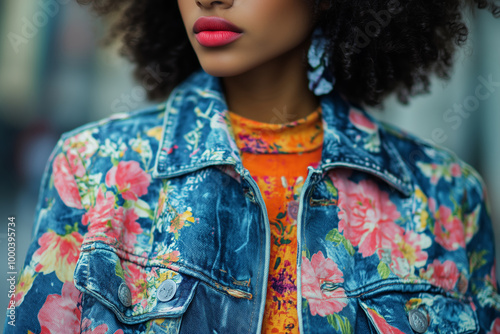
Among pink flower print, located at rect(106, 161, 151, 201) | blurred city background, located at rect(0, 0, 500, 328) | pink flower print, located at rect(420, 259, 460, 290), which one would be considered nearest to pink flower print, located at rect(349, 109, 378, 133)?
pink flower print, located at rect(420, 259, 460, 290)

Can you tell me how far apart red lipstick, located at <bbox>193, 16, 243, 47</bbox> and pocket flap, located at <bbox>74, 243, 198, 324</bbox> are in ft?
2.19

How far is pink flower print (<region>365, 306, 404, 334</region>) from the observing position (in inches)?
61.1

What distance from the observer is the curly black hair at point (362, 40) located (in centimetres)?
183

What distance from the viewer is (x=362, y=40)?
186 cm

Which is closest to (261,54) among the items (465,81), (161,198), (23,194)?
(161,198)

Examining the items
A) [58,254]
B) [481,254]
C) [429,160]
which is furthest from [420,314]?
[58,254]

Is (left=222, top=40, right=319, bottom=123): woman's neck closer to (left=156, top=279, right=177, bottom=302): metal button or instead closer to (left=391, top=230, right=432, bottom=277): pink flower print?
(left=391, top=230, right=432, bottom=277): pink flower print

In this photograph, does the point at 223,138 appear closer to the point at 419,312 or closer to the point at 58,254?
the point at 58,254

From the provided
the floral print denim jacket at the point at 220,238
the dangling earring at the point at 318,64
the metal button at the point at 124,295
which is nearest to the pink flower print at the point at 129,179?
the floral print denim jacket at the point at 220,238

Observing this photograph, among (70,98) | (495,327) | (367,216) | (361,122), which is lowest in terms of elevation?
(495,327)

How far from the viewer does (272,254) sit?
1.58 m

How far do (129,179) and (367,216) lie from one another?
2.49 ft

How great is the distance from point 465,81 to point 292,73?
163 inches

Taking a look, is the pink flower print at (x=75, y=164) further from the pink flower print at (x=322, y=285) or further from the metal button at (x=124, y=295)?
the pink flower print at (x=322, y=285)
